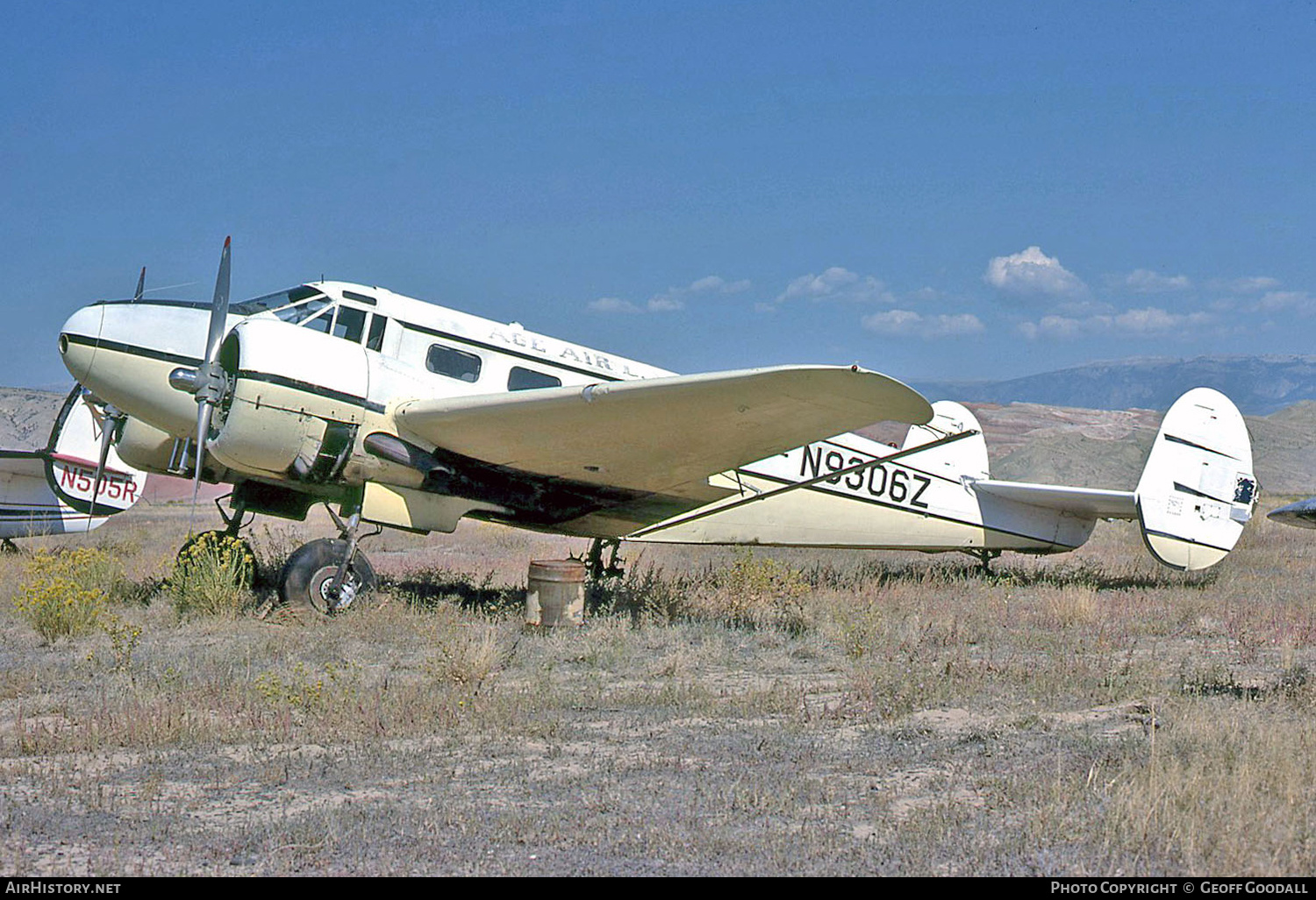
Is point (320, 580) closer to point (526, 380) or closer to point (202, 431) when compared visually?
point (202, 431)

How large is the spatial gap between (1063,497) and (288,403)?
9.42m

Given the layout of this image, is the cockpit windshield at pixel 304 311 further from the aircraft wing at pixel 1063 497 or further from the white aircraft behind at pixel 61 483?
the white aircraft behind at pixel 61 483

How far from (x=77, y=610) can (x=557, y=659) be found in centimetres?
420

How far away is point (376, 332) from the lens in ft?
33.9

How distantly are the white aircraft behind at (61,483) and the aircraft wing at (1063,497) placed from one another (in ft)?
44.4

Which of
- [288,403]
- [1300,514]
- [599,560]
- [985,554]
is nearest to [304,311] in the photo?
[288,403]

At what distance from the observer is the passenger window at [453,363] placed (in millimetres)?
10523

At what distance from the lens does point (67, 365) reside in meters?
9.98

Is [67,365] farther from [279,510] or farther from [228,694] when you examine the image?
[228,694]

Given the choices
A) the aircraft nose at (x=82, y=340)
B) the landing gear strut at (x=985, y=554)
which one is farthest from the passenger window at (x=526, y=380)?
the landing gear strut at (x=985, y=554)

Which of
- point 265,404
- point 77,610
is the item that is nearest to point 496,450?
point 265,404

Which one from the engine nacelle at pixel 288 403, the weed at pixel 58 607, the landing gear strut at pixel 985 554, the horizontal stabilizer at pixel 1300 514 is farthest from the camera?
the landing gear strut at pixel 985 554

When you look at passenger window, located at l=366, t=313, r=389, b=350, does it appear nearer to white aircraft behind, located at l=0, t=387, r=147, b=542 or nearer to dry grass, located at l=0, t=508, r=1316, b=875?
dry grass, located at l=0, t=508, r=1316, b=875

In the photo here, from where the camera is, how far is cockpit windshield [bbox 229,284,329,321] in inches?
409
